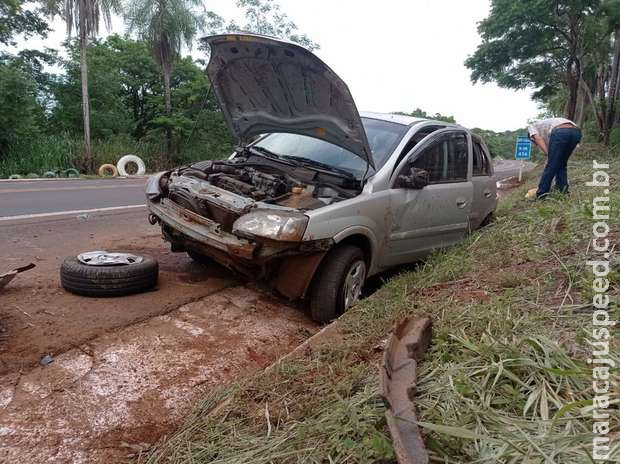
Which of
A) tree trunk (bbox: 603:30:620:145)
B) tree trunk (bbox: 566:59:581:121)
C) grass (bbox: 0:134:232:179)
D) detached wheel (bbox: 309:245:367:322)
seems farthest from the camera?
tree trunk (bbox: 566:59:581:121)

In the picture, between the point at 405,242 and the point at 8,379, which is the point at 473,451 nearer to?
the point at 8,379

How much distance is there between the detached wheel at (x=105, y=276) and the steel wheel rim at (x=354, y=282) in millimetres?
1698

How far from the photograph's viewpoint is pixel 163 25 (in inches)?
962

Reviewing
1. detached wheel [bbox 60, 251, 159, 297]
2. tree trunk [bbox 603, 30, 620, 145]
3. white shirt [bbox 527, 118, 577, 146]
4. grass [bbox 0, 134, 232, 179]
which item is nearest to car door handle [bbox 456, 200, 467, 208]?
white shirt [bbox 527, 118, 577, 146]

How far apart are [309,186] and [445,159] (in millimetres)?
1666

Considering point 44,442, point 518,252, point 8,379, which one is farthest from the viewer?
point 518,252

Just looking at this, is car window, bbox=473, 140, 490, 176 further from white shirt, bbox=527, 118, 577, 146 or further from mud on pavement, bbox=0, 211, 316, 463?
mud on pavement, bbox=0, 211, 316, 463

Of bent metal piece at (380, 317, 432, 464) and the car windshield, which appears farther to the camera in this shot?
the car windshield

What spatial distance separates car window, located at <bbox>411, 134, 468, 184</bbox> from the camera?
4.66m

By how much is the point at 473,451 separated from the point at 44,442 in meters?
1.90

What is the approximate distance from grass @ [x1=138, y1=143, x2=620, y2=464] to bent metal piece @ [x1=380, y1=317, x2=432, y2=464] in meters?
0.05

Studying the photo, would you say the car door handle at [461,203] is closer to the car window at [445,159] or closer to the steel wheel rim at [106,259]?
the car window at [445,159]

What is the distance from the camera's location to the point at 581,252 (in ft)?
11.0

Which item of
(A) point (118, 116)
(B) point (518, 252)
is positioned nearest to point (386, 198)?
(B) point (518, 252)
